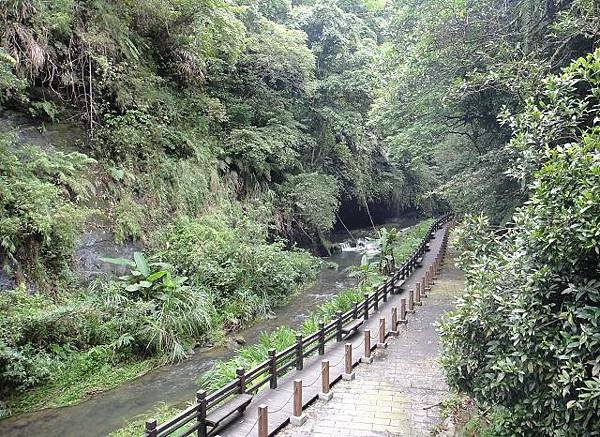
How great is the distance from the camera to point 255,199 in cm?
2127

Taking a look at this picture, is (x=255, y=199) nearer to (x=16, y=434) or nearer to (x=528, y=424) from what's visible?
(x=16, y=434)

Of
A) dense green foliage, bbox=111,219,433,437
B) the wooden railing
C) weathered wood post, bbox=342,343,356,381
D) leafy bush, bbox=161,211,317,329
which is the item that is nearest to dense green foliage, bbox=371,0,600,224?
the wooden railing

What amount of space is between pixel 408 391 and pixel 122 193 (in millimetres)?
10882

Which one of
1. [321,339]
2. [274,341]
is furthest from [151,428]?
[274,341]

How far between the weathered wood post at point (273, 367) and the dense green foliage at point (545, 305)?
4.33 m

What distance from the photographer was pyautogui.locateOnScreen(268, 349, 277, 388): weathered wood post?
910cm

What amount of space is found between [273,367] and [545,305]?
6026mm

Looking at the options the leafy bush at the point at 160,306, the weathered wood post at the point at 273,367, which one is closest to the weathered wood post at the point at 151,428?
the weathered wood post at the point at 273,367

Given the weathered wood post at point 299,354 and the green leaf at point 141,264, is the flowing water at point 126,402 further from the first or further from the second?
the green leaf at point 141,264

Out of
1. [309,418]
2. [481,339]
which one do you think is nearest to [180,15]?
[309,418]

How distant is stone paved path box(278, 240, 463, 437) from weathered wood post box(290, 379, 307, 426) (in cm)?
11

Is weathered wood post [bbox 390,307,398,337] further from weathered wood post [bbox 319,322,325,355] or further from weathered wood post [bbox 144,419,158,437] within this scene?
weathered wood post [bbox 144,419,158,437]

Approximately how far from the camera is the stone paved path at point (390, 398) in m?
7.61

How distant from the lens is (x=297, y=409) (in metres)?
7.93
